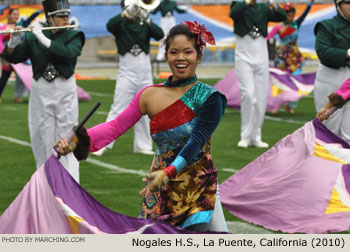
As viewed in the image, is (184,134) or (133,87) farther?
(133,87)

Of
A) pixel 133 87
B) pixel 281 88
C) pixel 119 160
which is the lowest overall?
pixel 281 88

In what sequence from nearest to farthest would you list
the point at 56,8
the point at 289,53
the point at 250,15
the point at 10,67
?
the point at 56,8 → the point at 250,15 → the point at 289,53 → the point at 10,67

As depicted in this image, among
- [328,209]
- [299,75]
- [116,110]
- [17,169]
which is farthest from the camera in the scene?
[299,75]

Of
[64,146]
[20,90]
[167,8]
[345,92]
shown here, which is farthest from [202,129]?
[167,8]

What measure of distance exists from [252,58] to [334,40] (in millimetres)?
3361

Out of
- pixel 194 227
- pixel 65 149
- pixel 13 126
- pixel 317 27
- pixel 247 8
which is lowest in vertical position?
pixel 13 126

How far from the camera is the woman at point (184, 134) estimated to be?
15.4 ft

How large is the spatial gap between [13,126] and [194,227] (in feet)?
32.1

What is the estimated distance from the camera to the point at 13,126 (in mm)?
14133

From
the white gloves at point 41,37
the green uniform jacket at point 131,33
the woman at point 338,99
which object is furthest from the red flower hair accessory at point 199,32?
the green uniform jacket at point 131,33

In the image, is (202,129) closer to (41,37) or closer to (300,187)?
(300,187)

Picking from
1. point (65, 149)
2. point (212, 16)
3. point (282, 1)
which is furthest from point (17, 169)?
point (282, 1)

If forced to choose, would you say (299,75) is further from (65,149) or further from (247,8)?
(65,149)

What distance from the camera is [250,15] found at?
11.5 metres
